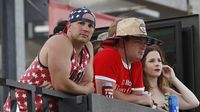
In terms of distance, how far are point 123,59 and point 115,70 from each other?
178 millimetres

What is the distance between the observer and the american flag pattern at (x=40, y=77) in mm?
4160

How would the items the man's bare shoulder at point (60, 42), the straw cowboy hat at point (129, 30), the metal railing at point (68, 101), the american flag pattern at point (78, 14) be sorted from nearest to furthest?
the metal railing at point (68, 101)
the man's bare shoulder at point (60, 42)
the american flag pattern at point (78, 14)
the straw cowboy hat at point (129, 30)

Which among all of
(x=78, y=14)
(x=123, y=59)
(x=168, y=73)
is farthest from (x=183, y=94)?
(x=78, y=14)

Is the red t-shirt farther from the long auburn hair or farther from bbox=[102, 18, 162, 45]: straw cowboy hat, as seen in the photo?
the long auburn hair

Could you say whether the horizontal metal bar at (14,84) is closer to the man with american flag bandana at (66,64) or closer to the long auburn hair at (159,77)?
the man with american flag bandana at (66,64)

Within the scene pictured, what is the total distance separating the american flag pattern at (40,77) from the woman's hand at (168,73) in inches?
55.0

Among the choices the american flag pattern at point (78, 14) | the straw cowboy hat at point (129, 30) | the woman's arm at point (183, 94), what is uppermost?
the american flag pattern at point (78, 14)

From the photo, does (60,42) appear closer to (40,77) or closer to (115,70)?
(40,77)

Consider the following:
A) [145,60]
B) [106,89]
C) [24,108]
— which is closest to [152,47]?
[145,60]

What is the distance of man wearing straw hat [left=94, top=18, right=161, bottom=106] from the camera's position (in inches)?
197

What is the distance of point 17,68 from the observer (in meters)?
9.91

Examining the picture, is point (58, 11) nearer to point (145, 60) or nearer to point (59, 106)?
point (145, 60)

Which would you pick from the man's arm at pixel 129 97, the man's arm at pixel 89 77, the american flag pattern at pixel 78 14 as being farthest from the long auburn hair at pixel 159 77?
the american flag pattern at pixel 78 14

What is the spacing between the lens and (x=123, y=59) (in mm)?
5180
